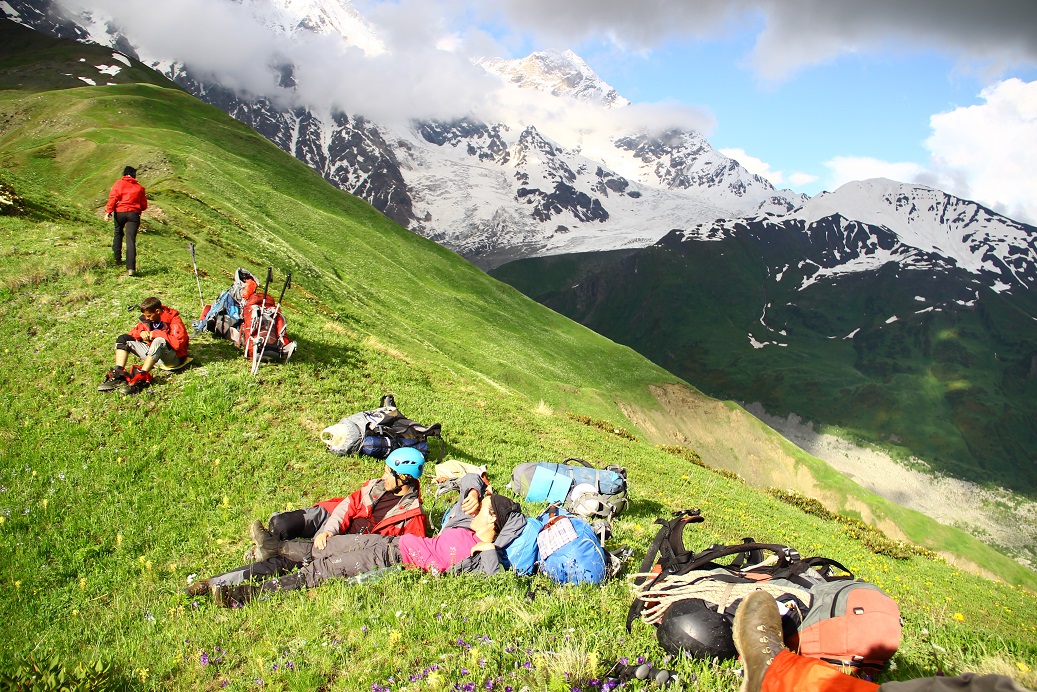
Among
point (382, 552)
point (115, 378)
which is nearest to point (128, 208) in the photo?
point (115, 378)

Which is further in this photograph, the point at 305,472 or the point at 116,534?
the point at 305,472

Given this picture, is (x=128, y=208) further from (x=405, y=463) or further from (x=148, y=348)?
(x=405, y=463)

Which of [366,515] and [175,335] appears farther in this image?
[175,335]

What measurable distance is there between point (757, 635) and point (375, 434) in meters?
10.1

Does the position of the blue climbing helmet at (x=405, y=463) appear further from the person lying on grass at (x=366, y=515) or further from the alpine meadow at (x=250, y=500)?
the alpine meadow at (x=250, y=500)

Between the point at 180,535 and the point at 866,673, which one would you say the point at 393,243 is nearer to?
the point at 180,535

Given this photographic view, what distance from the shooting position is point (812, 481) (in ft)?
225

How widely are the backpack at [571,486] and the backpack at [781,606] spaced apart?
4.91 m

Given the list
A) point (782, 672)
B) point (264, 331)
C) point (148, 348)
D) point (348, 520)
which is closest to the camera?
point (782, 672)

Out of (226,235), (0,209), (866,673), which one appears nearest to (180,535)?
(866,673)

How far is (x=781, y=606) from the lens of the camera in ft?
19.8

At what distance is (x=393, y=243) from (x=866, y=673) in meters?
59.2

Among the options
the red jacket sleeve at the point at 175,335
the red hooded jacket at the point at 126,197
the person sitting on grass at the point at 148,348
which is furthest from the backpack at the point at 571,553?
the red hooded jacket at the point at 126,197

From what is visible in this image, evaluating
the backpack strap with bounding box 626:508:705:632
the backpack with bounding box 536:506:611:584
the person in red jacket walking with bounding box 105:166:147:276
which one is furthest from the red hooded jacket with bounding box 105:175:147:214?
the backpack strap with bounding box 626:508:705:632
